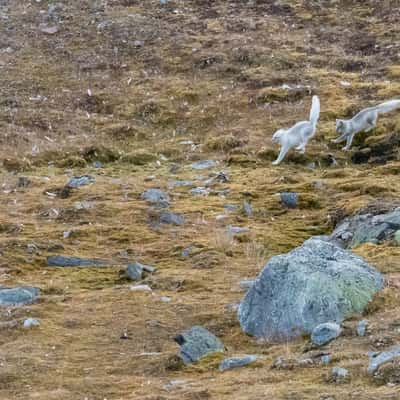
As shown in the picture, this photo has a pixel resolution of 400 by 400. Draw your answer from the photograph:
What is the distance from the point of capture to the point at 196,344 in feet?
34.7

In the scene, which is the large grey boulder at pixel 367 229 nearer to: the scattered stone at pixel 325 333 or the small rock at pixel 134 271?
the small rock at pixel 134 271

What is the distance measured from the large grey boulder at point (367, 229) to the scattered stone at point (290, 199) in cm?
250

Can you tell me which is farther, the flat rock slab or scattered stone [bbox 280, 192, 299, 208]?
scattered stone [bbox 280, 192, 299, 208]

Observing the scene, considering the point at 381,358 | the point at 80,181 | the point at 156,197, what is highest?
the point at 381,358

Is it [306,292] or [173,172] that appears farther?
[173,172]

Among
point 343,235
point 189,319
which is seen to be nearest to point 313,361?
point 189,319

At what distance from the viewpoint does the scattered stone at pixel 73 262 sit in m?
14.8

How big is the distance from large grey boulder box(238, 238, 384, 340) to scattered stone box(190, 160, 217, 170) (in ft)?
35.3

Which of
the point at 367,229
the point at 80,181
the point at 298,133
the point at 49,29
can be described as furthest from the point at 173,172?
the point at 49,29

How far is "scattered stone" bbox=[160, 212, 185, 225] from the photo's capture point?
17.3 m

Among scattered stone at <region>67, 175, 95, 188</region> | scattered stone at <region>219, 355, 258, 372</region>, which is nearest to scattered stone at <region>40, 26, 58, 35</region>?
scattered stone at <region>67, 175, 95, 188</region>

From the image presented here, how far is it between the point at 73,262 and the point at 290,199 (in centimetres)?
544

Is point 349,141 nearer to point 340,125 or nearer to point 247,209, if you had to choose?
point 340,125

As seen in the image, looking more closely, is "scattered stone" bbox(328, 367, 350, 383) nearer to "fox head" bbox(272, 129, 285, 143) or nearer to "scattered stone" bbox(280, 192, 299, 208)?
"scattered stone" bbox(280, 192, 299, 208)
